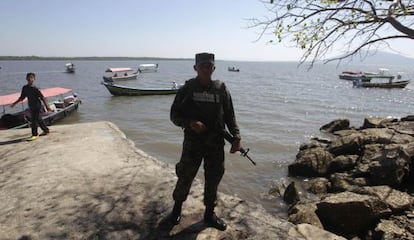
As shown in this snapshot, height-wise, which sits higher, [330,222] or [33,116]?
[33,116]

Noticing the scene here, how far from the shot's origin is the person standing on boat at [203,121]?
396cm

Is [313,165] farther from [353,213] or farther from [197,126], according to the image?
[197,126]

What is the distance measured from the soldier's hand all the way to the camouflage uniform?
0.10m

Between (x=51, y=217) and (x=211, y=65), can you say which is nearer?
(x=211, y=65)

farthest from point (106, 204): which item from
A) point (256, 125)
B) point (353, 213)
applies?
point (256, 125)

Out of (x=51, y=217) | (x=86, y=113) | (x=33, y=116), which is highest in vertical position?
(x=33, y=116)

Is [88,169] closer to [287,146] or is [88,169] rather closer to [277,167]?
[277,167]

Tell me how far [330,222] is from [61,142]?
6.91m

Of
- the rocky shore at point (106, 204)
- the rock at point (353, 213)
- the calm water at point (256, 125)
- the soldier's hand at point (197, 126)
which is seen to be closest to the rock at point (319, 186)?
the calm water at point (256, 125)

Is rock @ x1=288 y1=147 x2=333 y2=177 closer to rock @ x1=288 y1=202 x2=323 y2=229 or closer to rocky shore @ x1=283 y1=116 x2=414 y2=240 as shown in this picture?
rocky shore @ x1=283 y1=116 x2=414 y2=240

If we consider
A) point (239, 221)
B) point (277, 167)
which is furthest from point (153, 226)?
point (277, 167)

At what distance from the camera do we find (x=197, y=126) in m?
3.82

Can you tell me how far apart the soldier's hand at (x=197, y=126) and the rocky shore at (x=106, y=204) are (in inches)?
52.8

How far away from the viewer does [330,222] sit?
639 centimetres
